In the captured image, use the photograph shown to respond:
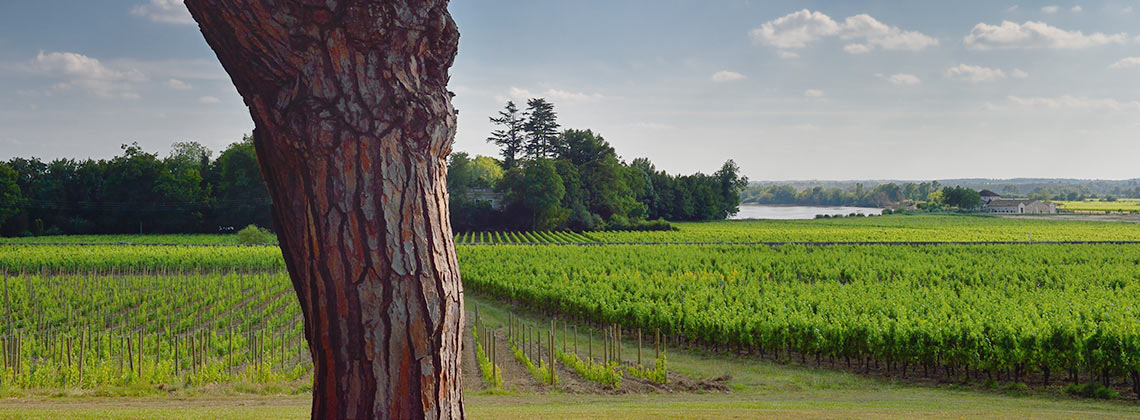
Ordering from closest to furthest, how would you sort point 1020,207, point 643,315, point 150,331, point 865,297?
point 643,315
point 150,331
point 865,297
point 1020,207

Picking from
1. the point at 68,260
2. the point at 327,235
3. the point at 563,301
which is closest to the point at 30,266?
the point at 68,260

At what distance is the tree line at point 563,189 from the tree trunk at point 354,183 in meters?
62.8

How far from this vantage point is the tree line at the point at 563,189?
71250 mm

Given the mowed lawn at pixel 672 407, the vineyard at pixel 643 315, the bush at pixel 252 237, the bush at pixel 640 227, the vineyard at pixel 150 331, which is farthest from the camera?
the bush at pixel 640 227

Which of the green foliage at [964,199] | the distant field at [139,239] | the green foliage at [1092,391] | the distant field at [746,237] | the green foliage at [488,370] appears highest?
the green foliage at [964,199]

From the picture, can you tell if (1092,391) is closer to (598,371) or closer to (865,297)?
(865,297)

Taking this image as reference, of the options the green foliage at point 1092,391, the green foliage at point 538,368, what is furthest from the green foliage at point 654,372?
the green foliage at point 1092,391

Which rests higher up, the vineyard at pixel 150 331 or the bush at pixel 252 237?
the bush at pixel 252 237

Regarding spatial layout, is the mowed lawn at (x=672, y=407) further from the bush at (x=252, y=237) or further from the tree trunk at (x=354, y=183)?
the bush at (x=252, y=237)

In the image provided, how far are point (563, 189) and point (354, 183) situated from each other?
67.5 m

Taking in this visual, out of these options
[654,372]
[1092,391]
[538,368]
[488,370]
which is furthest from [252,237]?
[1092,391]

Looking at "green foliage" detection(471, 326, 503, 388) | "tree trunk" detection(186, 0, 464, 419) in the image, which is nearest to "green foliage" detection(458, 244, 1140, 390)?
"green foliage" detection(471, 326, 503, 388)

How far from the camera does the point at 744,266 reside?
35.3m

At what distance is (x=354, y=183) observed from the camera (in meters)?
3.30
